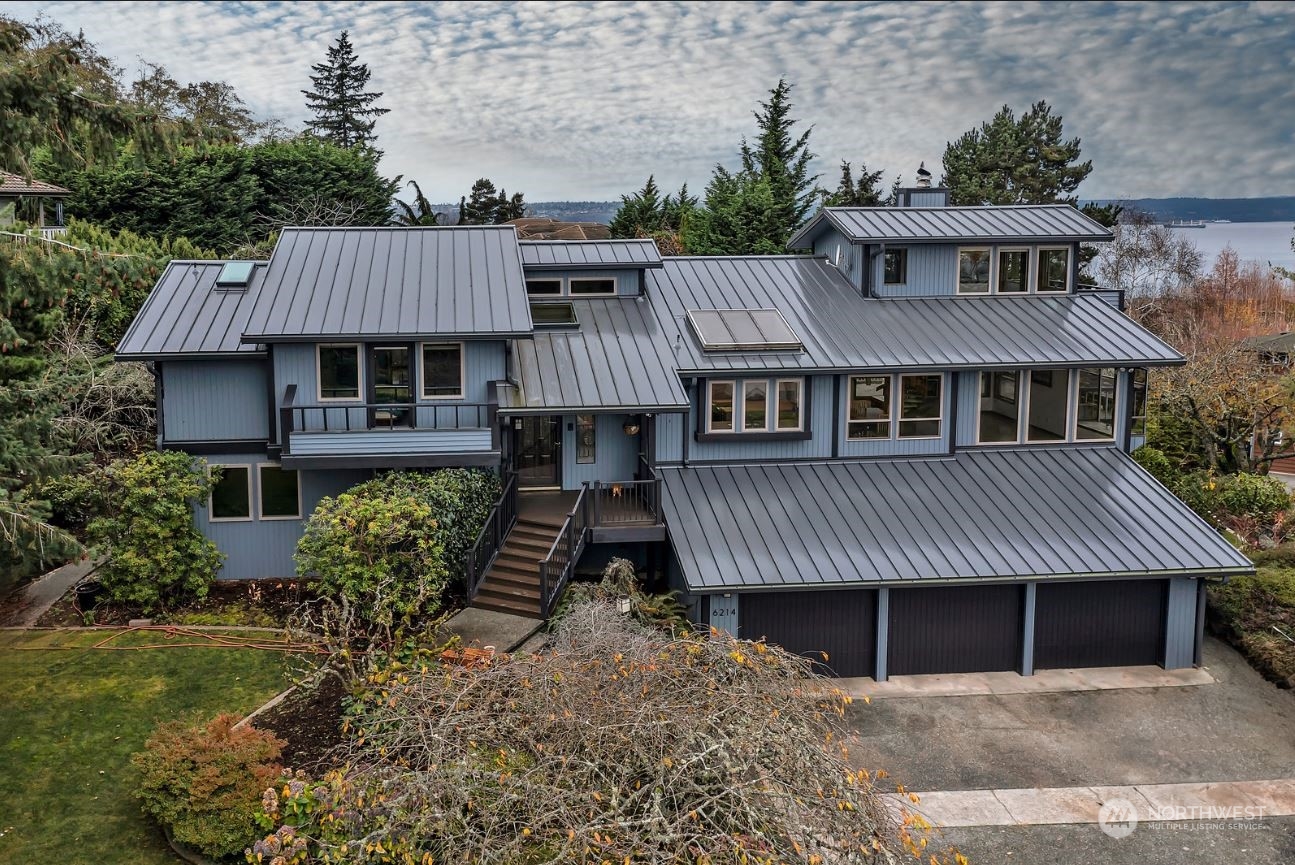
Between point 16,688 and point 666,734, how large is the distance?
1227 centimetres

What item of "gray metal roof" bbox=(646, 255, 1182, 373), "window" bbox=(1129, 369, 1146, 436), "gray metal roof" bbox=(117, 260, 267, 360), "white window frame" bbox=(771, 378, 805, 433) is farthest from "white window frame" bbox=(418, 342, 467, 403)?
"window" bbox=(1129, 369, 1146, 436)

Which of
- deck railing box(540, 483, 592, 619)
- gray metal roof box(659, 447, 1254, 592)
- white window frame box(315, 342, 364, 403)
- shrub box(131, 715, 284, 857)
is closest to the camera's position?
shrub box(131, 715, 284, 857)

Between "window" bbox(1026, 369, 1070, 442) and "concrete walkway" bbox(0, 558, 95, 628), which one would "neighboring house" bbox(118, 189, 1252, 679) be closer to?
"window" bbox(1026, 369, 1070, 442)

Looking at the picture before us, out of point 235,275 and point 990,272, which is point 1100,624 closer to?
point 990,272

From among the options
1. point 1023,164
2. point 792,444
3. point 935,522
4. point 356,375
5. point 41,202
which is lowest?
point 935,522

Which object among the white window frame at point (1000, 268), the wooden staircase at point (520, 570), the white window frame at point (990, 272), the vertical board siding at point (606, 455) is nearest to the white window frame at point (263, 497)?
the wooden staircase at point (520, 570)

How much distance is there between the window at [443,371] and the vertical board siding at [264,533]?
2.31 meters

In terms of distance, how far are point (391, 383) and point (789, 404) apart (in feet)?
28.1

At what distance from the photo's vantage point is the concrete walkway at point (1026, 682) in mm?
18781

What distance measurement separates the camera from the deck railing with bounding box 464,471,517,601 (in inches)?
751

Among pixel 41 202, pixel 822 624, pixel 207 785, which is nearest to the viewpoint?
pixel 207 785

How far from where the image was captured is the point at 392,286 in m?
21.2

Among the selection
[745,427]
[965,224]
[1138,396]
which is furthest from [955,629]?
[1138,396]

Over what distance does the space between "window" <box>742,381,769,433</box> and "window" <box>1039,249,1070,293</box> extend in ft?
27.3
